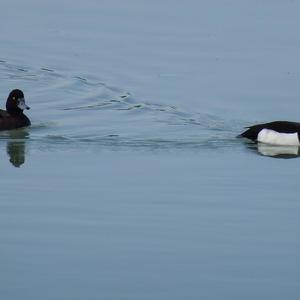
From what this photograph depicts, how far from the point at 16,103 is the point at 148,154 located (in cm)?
315

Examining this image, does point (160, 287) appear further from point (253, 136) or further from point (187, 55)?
point (187, 55)

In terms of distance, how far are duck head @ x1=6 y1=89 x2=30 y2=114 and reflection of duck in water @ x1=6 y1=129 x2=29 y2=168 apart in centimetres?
46

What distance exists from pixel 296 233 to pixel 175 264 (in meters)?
1.58

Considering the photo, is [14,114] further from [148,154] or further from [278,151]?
[278,151]

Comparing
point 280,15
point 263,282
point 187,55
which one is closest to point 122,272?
point 263,282

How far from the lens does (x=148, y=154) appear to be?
1564 cm

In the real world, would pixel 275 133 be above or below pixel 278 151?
above

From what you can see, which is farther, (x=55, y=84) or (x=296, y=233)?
(x=55, y=84)

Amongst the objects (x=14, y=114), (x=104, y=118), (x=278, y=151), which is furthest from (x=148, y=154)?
(x=14, y=114)

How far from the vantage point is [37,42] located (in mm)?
23844

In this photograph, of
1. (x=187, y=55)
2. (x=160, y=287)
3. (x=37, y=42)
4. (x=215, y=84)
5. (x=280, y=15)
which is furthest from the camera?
(x=280, y=15)

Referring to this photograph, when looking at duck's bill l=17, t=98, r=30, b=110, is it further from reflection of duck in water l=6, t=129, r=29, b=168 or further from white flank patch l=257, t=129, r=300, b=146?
white flank patch l=257, t=129, r=300, b=146

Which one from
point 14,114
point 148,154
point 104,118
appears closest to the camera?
point 148,154

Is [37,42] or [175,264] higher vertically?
[37,42]
